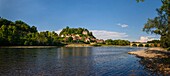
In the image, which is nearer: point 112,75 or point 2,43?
point 112,75

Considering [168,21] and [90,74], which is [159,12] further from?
[90,74]

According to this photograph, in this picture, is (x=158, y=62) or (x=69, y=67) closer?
(x=69, y=67)

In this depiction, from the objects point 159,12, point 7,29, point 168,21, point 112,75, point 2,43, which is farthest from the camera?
point 7,29

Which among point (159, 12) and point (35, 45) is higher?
point (159, 12)

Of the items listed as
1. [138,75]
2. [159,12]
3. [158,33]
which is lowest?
[138,75]

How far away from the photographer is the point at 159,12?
3002 inches

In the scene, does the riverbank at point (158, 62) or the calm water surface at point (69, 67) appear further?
the riverbank at point (158, 62)

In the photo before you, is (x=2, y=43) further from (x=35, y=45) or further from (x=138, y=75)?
(x=138, y=75)

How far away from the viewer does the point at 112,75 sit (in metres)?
34.1

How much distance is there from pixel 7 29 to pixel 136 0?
165 meters

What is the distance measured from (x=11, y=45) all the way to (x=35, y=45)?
26.7m

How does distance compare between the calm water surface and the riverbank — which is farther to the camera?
the riverbank

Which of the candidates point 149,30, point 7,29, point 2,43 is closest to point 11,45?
point 2,43

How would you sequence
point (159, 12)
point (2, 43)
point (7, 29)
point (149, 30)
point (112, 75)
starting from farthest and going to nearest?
point (7, 29) < point (2, 43) < point (149, 30) < point (159, 12) < point (112, 75)
